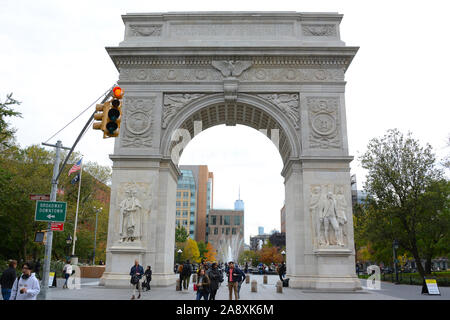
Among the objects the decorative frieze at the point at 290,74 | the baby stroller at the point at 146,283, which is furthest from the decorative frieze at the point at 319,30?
the baby stroller at the point at 146,283

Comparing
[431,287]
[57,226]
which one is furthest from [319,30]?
[57,226]

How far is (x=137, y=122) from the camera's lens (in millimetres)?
24375

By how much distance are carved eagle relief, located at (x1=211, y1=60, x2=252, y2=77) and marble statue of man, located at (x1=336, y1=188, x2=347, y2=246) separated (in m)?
10.1

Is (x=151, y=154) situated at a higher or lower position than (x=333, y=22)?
lower

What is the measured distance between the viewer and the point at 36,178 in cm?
3216

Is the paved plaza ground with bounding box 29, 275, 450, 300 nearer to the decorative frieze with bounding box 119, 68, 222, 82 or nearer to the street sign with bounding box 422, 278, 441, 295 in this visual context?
the street sign with bounding box 422, 278, 441, 295

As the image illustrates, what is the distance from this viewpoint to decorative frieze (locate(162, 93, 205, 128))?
24625mm

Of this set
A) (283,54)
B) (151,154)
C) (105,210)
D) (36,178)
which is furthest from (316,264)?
(105,210)

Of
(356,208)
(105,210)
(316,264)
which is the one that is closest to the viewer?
(316,264)

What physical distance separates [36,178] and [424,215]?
111 feet

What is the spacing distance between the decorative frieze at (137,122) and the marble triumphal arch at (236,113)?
0.21 feet

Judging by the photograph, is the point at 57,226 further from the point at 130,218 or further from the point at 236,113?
the point at 236,113
